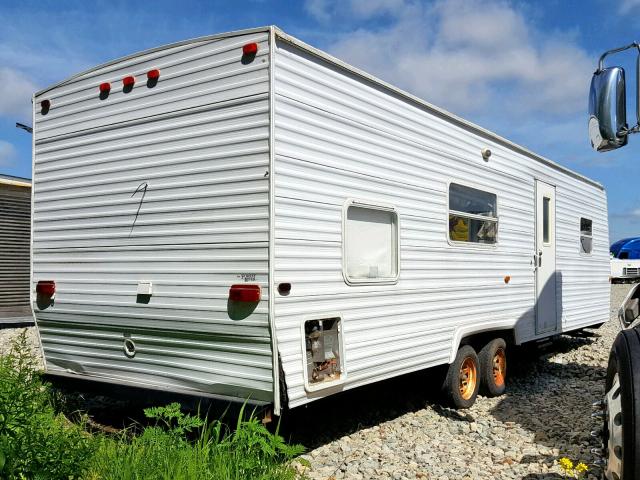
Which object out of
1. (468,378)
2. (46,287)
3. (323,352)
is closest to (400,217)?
(323,352)

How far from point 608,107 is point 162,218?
10.3ft

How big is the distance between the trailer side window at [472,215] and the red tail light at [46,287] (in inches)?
149

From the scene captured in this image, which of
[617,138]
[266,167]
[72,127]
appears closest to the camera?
[617,138]

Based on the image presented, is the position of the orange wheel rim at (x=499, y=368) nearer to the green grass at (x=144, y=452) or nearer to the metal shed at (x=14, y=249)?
the green grass at (x=144, y=452)

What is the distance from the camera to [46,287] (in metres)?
5.46

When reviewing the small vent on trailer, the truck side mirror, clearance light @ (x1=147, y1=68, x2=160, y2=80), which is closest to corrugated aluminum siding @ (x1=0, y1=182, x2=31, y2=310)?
clearance light @ (x1=147, y1=68, x2=160, y2=80)

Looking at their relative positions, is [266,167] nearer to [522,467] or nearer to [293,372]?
[293,372]

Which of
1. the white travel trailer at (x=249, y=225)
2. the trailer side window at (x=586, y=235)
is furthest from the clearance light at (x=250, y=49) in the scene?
the trailer side window at (x=586, y=235)

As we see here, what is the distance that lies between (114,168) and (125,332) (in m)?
1.33

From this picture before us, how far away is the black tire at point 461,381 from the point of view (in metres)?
6.15

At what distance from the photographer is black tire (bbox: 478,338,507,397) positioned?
684 cm

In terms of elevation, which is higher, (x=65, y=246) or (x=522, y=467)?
(x=65, y=246)

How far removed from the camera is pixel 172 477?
3.38 m

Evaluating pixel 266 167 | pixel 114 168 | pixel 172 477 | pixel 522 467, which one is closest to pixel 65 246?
pixel 114 168
